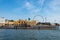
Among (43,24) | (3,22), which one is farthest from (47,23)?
(3,22)

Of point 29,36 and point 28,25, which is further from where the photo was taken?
point 28,25

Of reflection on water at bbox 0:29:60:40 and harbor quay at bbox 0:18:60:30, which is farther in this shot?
harbor quay at bbox 0:18:60:30

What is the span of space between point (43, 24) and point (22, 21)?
2062 cm

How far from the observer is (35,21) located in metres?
188

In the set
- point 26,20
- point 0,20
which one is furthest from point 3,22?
point 26,20

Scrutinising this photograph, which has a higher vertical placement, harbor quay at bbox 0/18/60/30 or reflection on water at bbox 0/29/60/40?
harbor quay at bbox 0/18/60/30

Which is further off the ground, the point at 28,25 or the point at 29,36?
the point at 28,25

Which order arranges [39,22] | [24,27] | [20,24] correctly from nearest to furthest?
[24,27] < [20,24] < [39,22]

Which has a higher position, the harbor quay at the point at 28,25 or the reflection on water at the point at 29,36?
the harbor quay at the point at 28,25

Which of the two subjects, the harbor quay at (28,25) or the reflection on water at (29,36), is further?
the harbor quay at (28,25)

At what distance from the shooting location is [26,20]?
187000mm

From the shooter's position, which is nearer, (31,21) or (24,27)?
(24,27)

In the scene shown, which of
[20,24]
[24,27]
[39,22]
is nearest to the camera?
[24,27]

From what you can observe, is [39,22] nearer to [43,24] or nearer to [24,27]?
[43,24]
